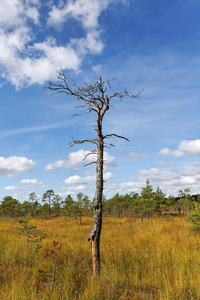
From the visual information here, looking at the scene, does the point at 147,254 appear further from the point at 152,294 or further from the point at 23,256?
the point at 23,256

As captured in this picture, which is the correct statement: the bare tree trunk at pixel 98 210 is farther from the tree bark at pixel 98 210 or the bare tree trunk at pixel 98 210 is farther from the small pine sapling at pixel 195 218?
the small pine sapling at pixel 195 218

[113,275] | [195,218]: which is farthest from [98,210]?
[195,218]

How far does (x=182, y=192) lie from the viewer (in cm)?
4884

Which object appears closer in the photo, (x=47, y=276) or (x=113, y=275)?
(x=113, y=275)

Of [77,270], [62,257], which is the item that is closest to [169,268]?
[77,270]

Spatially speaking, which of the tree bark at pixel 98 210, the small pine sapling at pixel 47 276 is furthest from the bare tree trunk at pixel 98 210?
the small pine sapling at pixel 47 276

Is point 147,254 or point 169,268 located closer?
point 169,268

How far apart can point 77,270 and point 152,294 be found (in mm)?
2701

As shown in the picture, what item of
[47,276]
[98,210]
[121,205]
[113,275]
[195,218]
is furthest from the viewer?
[121,205]

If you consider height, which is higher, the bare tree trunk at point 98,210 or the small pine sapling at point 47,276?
the bare tree trunk at point 98,210

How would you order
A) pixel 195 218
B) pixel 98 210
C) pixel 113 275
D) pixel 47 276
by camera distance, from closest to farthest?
pixel 113 275 < pixel 47 276 < pixel 98 210 < pixel 195 218

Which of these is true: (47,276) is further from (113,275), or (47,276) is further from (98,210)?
(98,210)

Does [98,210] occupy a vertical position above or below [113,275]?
above

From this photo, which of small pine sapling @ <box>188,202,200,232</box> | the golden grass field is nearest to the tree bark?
the golden grass field
